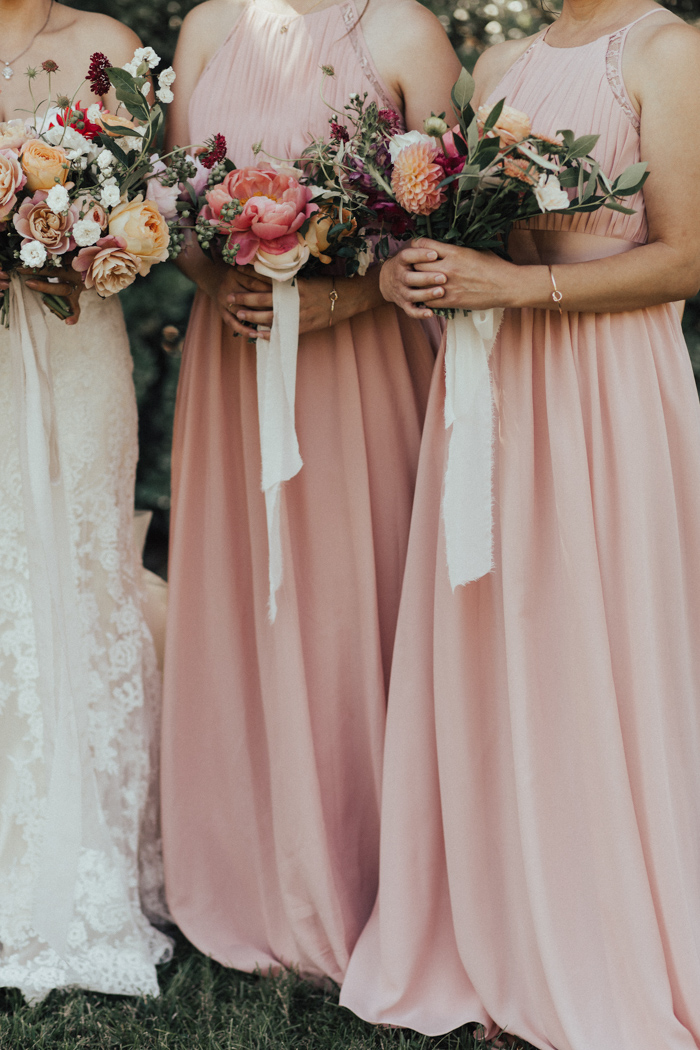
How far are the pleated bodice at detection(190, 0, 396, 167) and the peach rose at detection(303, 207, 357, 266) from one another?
304 millimetres

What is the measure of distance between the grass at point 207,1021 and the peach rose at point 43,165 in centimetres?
196

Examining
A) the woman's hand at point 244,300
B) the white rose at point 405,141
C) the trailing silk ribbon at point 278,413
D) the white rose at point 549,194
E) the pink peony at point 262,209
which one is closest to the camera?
the white rose at point 549,194

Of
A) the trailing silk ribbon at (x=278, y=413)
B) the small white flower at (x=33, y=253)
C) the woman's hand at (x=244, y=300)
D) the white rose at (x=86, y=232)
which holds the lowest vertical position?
the trailing silk ribbon at (x=278, y=413)

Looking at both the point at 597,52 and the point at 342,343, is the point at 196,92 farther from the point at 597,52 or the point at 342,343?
the point at 597,52

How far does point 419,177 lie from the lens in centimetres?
206

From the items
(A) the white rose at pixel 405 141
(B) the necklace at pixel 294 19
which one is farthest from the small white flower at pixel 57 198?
(B) the necklace at pixel 294 19

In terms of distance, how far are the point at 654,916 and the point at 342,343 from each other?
1569 mm

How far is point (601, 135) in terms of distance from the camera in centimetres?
221

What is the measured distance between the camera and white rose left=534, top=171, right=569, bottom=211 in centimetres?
198

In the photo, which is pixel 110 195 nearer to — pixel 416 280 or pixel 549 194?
pixel 416 280

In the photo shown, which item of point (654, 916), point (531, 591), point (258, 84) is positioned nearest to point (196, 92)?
point (258, 84)

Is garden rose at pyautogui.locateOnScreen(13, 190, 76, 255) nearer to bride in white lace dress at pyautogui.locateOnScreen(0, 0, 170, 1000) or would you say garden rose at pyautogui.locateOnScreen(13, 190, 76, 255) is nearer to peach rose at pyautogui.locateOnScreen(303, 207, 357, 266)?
bride in white lace dress at pyautogui.locateOnScreen(0, 0, 170, 1000)

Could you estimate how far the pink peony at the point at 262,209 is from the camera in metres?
2.21

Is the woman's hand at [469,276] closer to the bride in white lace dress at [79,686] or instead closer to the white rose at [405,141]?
the white rose at [405,141]
